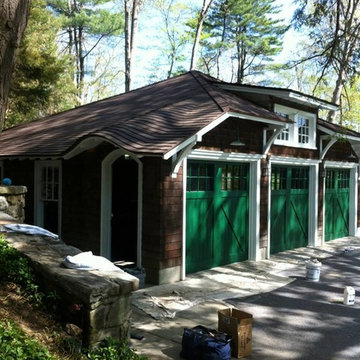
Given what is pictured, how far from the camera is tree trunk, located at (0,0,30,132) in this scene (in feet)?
12.0

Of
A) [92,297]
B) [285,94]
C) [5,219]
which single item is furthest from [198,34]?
[92,297]

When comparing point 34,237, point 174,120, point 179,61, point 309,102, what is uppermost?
point 179,61

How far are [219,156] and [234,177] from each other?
3.31 feet

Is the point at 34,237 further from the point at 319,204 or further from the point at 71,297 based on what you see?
the point at 319,204

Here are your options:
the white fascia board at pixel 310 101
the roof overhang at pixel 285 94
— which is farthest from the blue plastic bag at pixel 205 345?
the white fascia board at pixel 310 101

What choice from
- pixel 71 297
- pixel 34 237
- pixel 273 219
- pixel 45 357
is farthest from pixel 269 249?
pixel 45 357

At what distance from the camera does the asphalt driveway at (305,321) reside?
5547 mm

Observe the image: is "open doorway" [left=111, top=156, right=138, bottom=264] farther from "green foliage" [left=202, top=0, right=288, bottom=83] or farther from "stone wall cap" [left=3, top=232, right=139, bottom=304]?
"green foliage" [left=202, top=0, right=288, bottom=83]

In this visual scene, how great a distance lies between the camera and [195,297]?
7.49 meters

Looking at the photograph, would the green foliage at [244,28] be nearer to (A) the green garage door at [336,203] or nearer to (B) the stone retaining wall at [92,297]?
(A) the green garage door at [336,203]

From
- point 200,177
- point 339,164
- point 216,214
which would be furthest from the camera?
point 339,164

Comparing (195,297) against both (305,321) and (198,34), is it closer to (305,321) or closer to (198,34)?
(305,321)

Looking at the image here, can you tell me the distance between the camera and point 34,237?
5867mm

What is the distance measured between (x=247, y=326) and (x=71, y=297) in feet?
6.94
